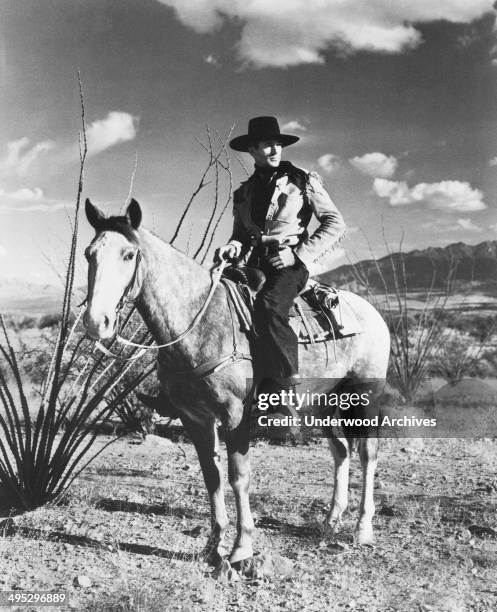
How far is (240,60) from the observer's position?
16.4 feet

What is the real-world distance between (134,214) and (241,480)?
180 centimetres

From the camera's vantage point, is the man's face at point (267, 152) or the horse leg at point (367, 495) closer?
the man's face at point (267, 152)

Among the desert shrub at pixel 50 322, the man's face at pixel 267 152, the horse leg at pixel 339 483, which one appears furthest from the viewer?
the desert shrub at pixel 50 322

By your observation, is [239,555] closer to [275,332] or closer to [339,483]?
[339,483]

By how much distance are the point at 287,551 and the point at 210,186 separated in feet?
10.1

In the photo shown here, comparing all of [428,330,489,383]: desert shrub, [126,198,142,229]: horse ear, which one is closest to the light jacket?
[126,198,142,229]: horse ear

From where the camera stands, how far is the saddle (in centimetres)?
351

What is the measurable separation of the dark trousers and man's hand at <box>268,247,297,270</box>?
0.23ft

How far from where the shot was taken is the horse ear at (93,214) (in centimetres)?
294

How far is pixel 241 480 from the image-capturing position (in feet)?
11.4

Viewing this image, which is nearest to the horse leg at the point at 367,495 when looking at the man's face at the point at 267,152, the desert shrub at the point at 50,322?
the man's face at the point at 267,152

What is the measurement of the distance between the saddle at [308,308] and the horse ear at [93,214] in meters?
0.93

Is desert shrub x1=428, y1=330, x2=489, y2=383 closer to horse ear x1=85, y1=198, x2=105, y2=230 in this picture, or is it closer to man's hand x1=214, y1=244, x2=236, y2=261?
man's hand x1=214, y1=244, x2=236, y2=261

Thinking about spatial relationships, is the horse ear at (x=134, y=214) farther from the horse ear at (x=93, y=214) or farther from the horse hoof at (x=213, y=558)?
the horse hoof at (x=213, y=558)
